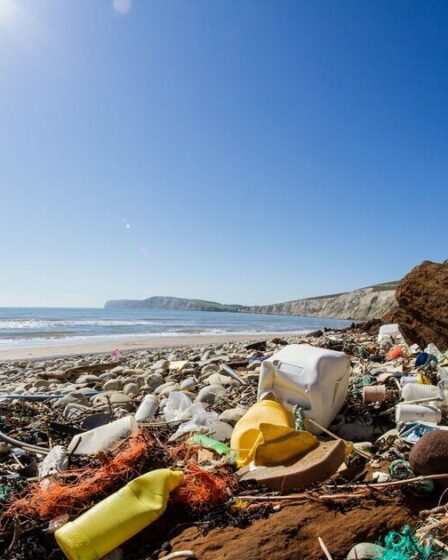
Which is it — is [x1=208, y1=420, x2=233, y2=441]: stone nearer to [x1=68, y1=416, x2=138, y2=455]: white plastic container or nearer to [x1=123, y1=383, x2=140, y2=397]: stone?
[x1=68, y1=416, x2=138, y2=455]: white plastic container

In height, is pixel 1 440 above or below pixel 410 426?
below

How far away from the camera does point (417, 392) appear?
377cm

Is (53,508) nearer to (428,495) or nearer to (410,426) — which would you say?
(428,495)

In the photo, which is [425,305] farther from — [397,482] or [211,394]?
[397,482]

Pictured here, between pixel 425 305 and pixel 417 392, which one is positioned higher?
pixel 425 305

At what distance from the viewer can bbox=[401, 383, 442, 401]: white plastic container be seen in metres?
3.69

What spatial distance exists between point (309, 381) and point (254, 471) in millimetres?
1065

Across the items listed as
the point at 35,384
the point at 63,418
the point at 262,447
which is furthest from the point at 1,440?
the point at 35,384

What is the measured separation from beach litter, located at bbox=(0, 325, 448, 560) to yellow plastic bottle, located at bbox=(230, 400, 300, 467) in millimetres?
14

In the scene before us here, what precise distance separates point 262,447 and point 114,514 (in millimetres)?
1040

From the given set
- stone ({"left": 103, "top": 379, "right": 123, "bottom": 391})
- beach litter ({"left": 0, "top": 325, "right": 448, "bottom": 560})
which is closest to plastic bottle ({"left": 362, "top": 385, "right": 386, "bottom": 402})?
beach litter ({"left": 0, "top": 325, "right": 448, "bottom": 560})

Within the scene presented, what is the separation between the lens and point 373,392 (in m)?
3.95

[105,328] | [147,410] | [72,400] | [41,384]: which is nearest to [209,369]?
[72,400]

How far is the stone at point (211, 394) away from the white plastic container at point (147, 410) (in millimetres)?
525
